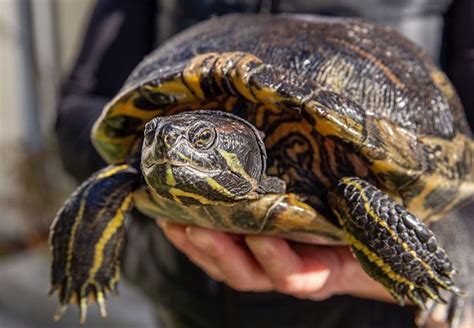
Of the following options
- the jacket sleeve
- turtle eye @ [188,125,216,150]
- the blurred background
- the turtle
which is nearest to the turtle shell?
the turtle

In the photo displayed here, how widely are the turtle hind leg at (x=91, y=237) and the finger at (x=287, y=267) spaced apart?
190 millimetres

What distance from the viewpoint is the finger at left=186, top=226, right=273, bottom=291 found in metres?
0.94

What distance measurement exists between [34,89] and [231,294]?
211cm

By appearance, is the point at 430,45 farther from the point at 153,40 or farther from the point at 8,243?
the point at 8,243

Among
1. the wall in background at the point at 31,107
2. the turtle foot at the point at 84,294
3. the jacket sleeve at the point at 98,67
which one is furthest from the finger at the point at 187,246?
the wall in background at the point at 31,107

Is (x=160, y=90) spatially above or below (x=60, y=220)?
above

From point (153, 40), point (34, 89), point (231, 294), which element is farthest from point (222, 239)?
point (34, 89)

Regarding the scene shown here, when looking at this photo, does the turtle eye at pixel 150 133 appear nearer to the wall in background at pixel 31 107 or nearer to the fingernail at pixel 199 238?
the fingernail at pixel 199 238

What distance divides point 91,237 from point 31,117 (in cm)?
227

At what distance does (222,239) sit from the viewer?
95 centimetres

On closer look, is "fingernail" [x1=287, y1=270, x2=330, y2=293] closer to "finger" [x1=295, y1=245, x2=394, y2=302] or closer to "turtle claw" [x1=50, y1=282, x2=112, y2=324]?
"finger" [x1=295, y1=245, x2=394, y2=302]

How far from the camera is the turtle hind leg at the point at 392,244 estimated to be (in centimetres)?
82

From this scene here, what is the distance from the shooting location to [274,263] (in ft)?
3.10

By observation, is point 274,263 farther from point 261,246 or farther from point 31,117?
point 31,117
